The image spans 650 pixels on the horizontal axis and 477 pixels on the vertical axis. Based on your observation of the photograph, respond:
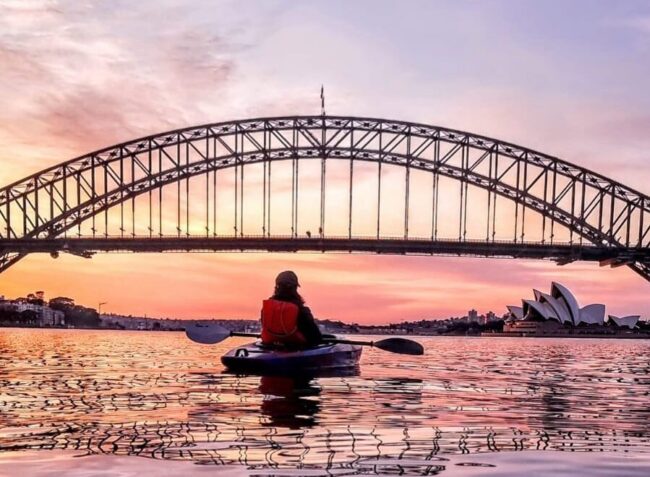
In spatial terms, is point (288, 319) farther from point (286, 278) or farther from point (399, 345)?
point (399, 345)

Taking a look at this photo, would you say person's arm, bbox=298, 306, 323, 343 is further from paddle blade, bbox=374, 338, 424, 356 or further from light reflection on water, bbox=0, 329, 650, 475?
paddle blade, bbox=374, 338, 424, 356

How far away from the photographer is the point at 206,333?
22609 mm

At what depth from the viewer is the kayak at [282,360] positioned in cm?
1750

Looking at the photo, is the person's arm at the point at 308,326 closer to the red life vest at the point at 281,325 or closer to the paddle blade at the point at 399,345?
the red life vest at the point at 281,325

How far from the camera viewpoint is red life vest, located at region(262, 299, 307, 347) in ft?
56.9

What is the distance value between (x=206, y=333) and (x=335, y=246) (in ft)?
130

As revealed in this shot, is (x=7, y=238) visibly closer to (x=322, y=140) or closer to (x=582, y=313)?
(x=322, y=140)

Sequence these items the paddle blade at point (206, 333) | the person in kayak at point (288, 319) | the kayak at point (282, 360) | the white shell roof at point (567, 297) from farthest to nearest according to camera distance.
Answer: the white shell roof at point (567, 297), the paddle blade at point (206, 333), the kayak at point (282, 360), the person in kayak at point (288, 319)

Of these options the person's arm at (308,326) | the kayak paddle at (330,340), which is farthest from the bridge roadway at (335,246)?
the person's arm at (308,326)

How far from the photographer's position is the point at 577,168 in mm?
69938

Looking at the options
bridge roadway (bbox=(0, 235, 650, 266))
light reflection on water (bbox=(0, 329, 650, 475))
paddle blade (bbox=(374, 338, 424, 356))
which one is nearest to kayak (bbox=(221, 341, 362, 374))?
light reflection on water (bbox=(0, 329, 650, 475))

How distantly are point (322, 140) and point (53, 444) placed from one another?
58.5 meters

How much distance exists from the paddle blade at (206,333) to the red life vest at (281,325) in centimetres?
429

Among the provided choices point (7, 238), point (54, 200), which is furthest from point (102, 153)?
point (7, 238)
